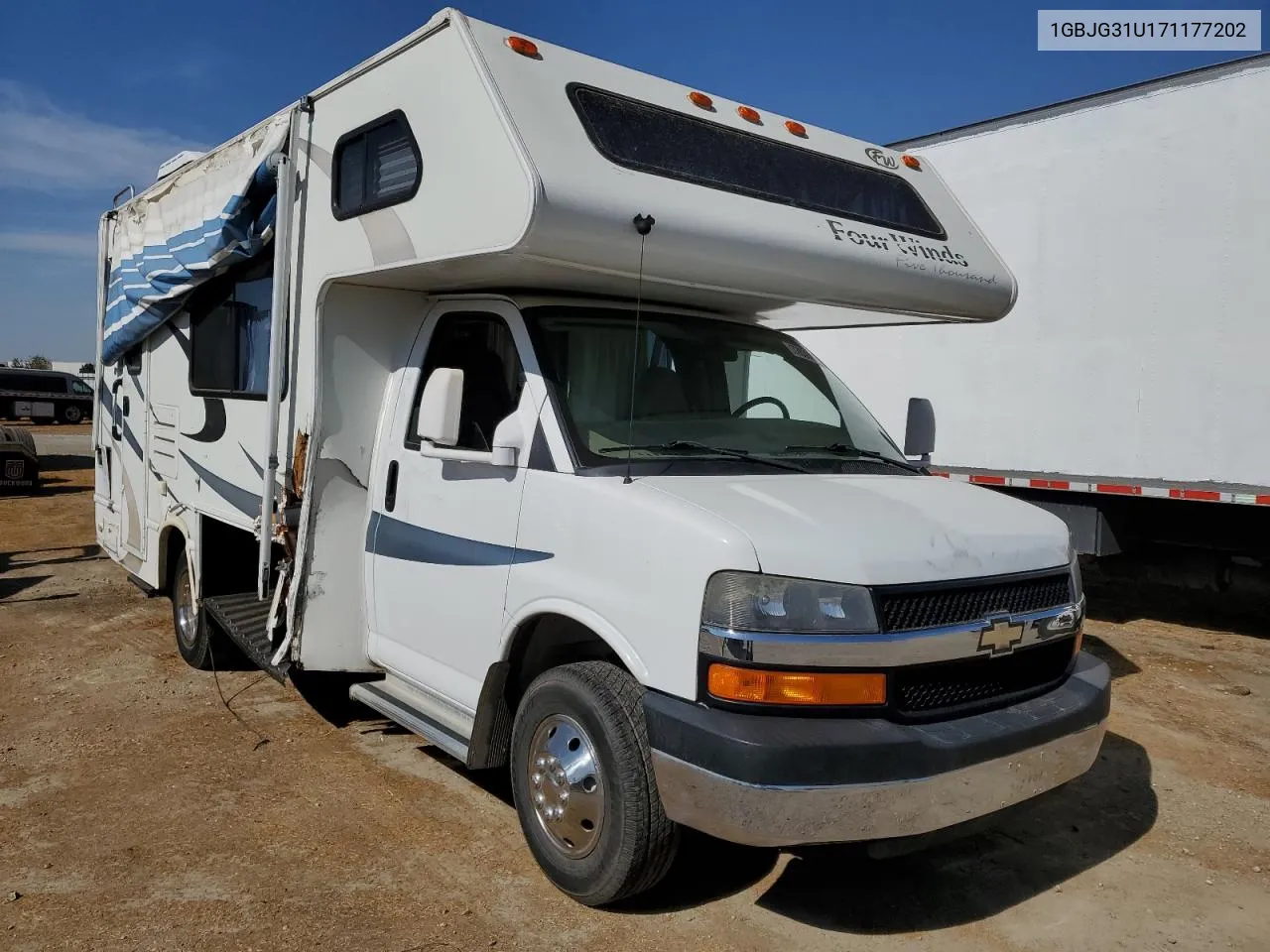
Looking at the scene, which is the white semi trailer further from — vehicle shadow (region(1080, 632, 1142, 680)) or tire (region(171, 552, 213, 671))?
tire (region(171, 552, 213, 671))

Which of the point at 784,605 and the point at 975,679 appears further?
the point at 975,679

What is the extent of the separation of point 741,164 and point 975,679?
90.7 inches

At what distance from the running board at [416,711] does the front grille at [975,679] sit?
1757mm

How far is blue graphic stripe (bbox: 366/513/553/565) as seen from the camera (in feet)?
12.8

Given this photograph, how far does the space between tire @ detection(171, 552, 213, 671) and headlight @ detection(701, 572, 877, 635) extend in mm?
4187

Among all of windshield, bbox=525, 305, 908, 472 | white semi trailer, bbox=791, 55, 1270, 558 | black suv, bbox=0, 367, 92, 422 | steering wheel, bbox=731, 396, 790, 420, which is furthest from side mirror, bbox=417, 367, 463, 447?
black suv, bbox=0, 367, 92, 422

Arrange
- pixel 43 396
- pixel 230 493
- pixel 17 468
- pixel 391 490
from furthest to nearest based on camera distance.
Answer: pixel 43 396
pixel 17 468
pixel 230 493
pixel 391 490

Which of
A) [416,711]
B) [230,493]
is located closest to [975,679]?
[416,711]

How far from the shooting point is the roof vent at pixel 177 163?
20.8 ft

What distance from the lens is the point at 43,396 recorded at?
111ft

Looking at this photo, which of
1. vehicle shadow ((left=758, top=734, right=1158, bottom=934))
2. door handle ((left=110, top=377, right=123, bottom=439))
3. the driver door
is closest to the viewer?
vehicle shadow ((left=758, top=734, right=1158, bottom=934))

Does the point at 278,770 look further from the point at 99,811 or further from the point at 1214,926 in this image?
the point at 1214,926

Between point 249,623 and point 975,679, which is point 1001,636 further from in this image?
point 249,623

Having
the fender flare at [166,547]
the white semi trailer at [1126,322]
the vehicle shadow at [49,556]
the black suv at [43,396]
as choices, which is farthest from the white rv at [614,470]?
the black suv at [43,396]
